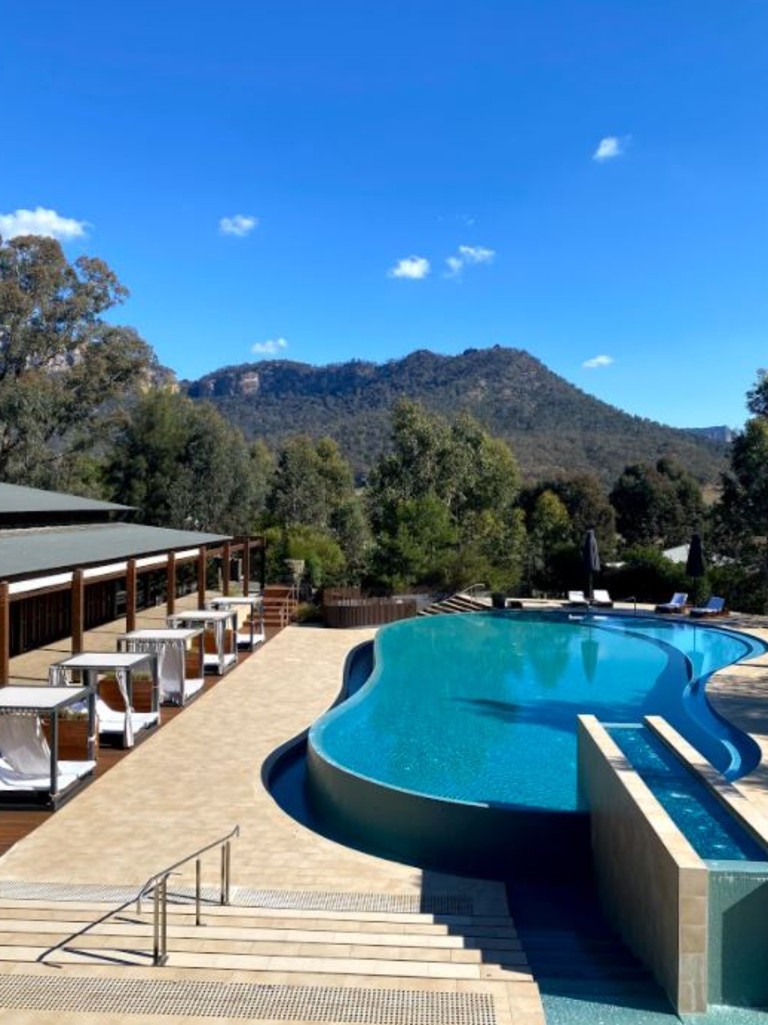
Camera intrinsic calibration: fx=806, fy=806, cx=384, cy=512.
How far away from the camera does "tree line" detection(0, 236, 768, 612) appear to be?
26.2 m

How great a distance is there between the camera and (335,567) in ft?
91.1

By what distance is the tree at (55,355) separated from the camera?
3059 centimetres

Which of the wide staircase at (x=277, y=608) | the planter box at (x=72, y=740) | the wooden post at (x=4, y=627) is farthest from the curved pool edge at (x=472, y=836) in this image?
A: the wide staircase at (x=277, y=608)

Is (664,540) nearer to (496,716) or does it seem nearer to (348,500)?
(348,500)

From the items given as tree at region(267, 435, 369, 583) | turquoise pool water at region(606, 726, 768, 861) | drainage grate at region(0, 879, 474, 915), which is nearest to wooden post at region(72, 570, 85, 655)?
drainage grate at region(0, 879, 474, 915)

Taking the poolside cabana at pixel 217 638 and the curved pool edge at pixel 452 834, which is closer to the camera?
the curved pool edge at pixel 452 834

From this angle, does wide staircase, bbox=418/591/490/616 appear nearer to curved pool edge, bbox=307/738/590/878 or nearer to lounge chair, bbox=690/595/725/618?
lounge chair, bbox=690/595/725/618

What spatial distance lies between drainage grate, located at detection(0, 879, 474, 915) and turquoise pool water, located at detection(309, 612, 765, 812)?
5.25 feet

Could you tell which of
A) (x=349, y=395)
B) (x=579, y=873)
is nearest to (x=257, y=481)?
(x=579, y=873)

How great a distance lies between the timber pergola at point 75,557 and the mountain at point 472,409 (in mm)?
45714

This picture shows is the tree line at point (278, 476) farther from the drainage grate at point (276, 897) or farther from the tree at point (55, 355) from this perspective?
the drainage grate at point (276, 897)

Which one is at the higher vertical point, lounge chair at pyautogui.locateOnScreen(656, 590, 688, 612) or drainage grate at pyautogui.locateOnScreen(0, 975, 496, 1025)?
lounge chair at pyautogui.locateOnScreen(656, 590, 688, 612)

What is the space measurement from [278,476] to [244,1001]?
37417mm

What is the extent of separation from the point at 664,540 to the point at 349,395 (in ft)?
220
